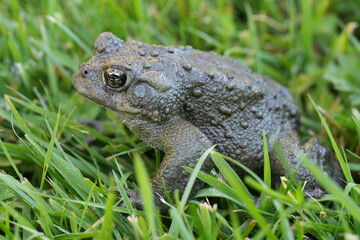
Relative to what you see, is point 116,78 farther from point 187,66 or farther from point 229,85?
point 229,85

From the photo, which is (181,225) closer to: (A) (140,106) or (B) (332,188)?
(B) (332,188)

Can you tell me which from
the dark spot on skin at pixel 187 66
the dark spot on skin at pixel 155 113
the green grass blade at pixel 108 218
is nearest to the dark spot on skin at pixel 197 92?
the dark spot on skin at pixel 187 66

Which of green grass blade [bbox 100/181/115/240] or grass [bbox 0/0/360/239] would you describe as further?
grass [bbox 0/0/360/239]

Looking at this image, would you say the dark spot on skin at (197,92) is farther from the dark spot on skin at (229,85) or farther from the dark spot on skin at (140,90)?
the dark spot on skin at (140,90)

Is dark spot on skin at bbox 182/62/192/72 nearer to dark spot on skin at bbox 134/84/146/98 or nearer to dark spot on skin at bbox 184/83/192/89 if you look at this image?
dark spot on skin at bbox 184/83/192/89

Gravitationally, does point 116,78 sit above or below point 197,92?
above

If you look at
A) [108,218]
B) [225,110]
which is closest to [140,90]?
[225,110]

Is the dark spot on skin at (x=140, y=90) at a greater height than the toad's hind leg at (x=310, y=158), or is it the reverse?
the dark spot on skin at (x=140, y=90)

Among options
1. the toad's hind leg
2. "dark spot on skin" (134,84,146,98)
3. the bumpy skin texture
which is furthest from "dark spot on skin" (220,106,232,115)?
"dark spot on skin" (134,84,146,98)

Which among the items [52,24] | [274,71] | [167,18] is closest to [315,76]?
[274,71]
